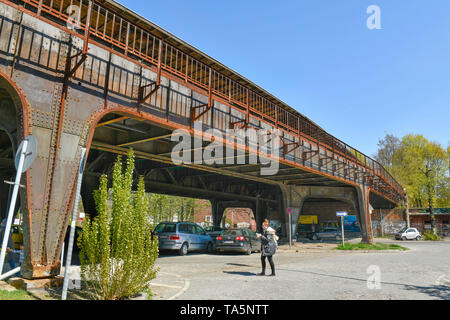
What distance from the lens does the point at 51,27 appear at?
8.01 meters

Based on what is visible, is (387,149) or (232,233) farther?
(387,149)

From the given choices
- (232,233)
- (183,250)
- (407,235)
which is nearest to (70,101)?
(183,250)

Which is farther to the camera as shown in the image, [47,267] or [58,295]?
[47,267]

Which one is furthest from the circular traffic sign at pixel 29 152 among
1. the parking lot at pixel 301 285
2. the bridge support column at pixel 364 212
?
the bridge support column at pixel 364 212

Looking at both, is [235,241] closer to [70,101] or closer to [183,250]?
[183,250]

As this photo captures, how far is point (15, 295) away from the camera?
568 cm

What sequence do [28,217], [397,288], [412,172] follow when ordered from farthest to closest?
[412,172], [397,288], [28,217]

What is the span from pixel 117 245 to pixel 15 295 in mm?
1948

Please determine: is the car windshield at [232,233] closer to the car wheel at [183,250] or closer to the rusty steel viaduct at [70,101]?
the car wheel at [183,250]

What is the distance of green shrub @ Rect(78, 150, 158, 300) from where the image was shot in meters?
5.88

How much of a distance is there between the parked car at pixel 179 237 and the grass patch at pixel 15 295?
408 inches
